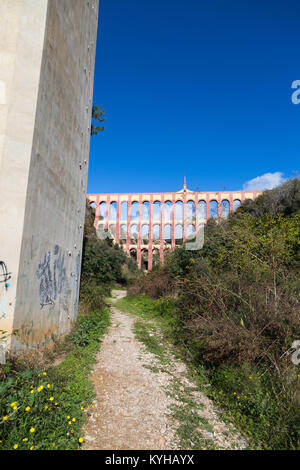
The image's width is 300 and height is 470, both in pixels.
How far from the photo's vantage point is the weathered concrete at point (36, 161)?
4.06 m

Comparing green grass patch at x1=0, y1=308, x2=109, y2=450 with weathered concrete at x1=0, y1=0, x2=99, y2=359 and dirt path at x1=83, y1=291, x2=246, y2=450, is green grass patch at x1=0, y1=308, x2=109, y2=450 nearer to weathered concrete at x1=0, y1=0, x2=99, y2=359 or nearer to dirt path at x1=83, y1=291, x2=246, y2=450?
dirt path at x1=83, y1=291, x2=246, y2=450

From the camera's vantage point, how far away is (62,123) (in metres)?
A: 5.82

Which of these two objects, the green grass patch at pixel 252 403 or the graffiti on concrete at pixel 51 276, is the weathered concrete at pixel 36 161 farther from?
the green grass patch at pixel 252 403

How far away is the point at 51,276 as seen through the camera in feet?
17.8

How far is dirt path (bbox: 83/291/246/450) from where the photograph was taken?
2.82 meters

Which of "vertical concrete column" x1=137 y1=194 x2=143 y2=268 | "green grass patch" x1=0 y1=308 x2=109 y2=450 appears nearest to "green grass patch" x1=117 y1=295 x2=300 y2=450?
"green grass patch" x1=0 y1=308 x2=109 y2=450

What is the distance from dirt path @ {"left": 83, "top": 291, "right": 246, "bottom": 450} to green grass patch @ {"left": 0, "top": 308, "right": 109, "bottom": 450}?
0.69ft

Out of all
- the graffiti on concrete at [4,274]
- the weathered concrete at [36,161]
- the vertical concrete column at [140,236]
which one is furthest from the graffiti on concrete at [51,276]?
the vertical concrete column at [140,236]

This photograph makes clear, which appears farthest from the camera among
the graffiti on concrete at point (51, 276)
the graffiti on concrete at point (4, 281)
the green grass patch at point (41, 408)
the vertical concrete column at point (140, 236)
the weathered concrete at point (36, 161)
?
the vertical concrete column at point (140, 236)

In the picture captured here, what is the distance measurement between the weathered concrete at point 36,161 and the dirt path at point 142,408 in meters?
1.57

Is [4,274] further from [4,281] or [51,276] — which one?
[51,276]

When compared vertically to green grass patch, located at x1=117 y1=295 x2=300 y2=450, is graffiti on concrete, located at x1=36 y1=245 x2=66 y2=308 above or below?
above

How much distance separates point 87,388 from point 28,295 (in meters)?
1.78
